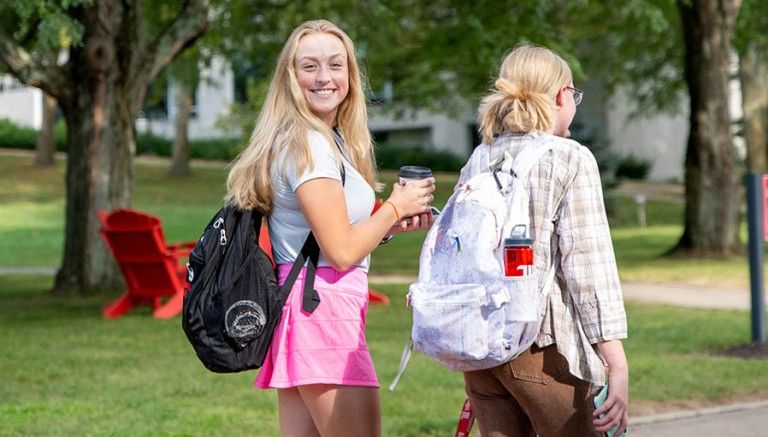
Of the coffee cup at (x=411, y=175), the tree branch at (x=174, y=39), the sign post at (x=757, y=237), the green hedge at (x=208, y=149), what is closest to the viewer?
the coffee cup at (x=411, y=175)

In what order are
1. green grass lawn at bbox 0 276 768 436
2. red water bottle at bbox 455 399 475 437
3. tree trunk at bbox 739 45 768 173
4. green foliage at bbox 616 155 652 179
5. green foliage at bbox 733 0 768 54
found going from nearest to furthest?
red water bottle at bbox 455 399 475 437
green grass lawn at bbox 0 276 768 436
green foliage at bbox 733 0 768 54
tree trunk at bbox 739 45 768 173
green foliage at bbox 616 155 652 179

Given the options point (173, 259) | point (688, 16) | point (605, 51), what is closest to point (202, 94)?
point (605, 51)

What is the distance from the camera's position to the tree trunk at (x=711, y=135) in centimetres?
2009

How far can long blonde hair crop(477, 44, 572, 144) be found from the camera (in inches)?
147

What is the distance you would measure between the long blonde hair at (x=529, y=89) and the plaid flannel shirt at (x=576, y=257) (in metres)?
0.07

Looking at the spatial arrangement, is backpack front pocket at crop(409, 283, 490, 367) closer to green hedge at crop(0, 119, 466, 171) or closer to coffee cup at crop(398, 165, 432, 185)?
coffee cup at crop(398, 165, 432, 185)

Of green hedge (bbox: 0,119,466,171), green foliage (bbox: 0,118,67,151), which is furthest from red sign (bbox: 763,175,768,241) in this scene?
green foliage (bbox: 0,118,67,151)

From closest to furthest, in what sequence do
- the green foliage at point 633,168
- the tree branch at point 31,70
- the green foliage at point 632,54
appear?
the tree branch at point 31,70, the green foliage at point 632,54, the green foliage at point 633,168

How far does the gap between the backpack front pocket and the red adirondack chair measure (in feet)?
32.5

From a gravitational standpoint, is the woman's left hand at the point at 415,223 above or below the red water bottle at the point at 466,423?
above

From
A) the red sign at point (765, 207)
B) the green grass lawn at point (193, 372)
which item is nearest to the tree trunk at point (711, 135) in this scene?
the green grass lawn at point (193, 372)

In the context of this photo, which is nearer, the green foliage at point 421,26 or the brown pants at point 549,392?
the brown pants at point 549,392

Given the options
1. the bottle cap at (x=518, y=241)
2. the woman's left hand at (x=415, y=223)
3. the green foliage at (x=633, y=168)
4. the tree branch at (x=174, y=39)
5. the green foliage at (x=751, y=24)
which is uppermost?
the green foliage at (x=751, y=24)

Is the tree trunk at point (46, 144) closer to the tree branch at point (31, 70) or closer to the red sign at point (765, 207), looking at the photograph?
the tree branch at point (31, 70)
